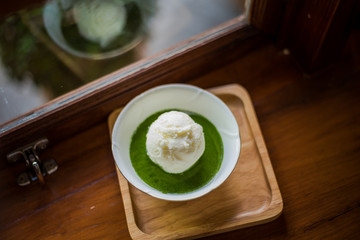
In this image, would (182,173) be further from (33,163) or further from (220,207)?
(33,163)

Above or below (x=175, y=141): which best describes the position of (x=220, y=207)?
below

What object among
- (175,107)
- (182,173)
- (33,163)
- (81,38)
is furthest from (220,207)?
(81,38)

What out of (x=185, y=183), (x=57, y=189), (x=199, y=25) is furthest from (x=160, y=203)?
(x=199, y=25)

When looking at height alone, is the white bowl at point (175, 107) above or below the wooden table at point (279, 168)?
above

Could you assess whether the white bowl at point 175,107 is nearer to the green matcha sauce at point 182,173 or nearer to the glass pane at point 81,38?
the green matcha sauce at point 182,173

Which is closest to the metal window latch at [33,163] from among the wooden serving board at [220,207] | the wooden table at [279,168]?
the wooden table at [279,168]

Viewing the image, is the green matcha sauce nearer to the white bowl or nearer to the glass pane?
the white bowl
